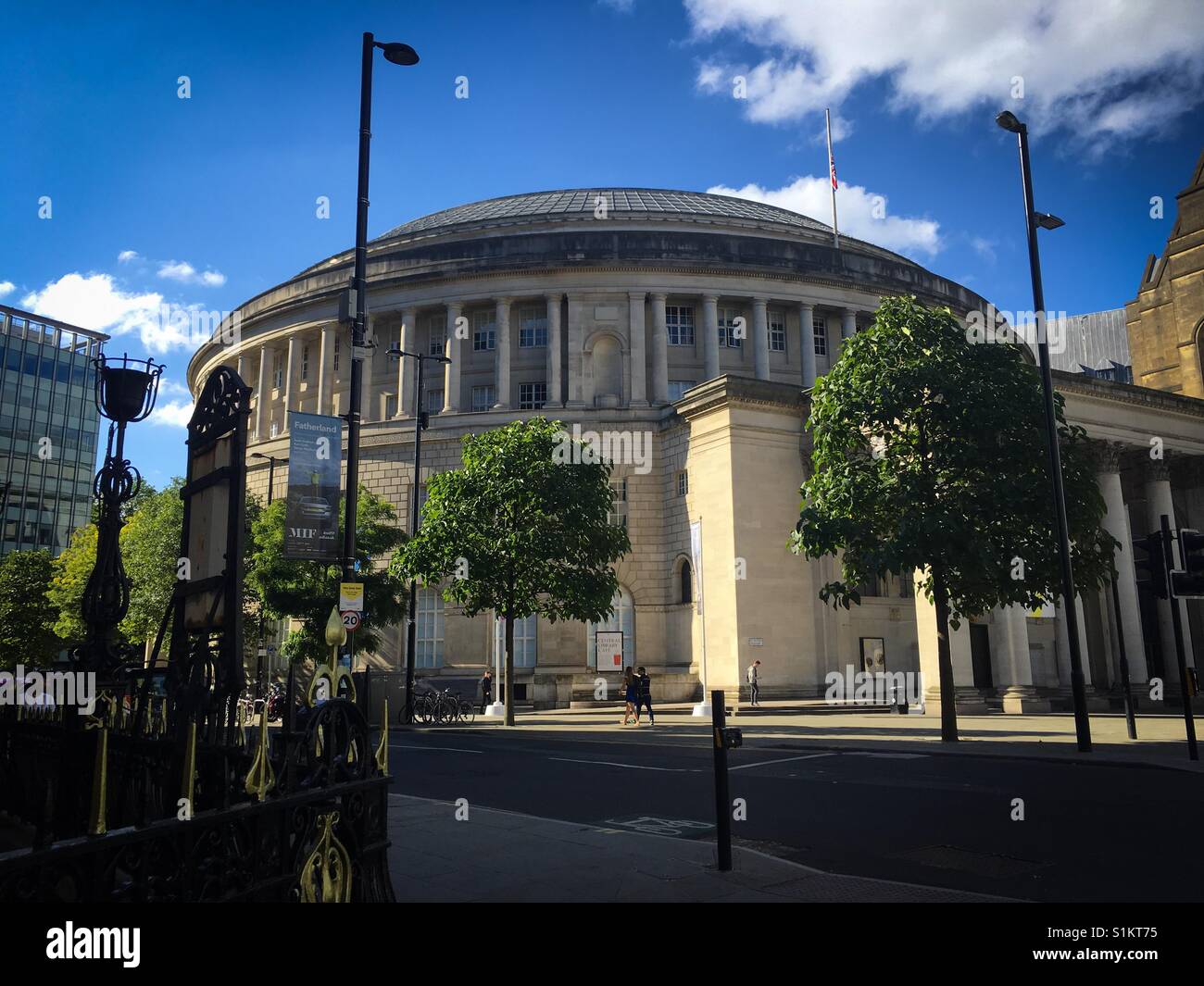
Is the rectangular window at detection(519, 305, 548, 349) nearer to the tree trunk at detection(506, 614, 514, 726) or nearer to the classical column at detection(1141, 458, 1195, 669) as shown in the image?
the tree trunk at detection(506, 614, 514, 726)

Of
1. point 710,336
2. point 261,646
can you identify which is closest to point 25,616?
point 261,646

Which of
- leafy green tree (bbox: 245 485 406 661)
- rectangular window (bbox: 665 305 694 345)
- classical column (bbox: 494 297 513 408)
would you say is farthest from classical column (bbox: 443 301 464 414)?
leafy green tree (bbox: 245 485 406 661)

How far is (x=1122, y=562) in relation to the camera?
38.0 m

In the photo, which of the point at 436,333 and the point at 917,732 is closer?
the point at 917,732

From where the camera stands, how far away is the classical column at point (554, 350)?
50.5m

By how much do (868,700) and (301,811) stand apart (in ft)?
118

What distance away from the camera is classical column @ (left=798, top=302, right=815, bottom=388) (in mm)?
52531

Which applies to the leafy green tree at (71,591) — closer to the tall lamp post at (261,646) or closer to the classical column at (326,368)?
the tall lamp post at (261,646)

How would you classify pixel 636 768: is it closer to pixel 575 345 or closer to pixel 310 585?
pixel 310 585

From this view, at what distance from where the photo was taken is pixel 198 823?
409 cm

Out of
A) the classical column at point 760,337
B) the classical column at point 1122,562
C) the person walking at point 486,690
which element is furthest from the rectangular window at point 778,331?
the person walking at point 486,690

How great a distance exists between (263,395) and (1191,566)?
56.5 meters

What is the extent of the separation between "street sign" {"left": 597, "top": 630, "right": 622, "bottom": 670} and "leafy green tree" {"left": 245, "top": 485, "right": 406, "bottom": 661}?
8.30 m
